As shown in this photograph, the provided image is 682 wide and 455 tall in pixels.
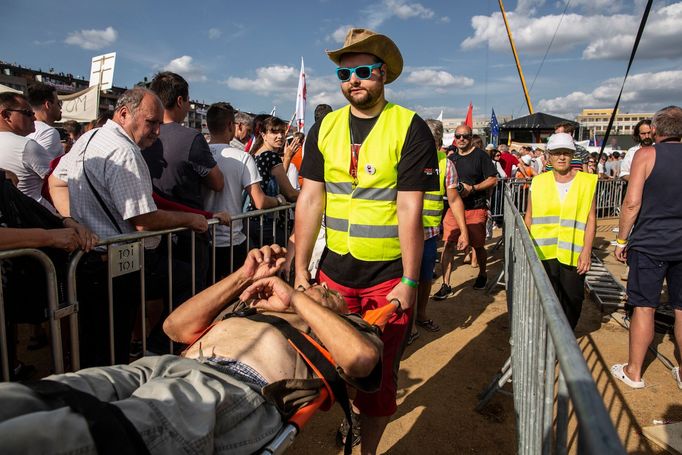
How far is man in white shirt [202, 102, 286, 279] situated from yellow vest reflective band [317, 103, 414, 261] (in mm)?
1423

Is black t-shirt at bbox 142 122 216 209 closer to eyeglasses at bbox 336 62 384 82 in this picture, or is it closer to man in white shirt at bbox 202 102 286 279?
man in white shirt at bbox 202 102 286 279

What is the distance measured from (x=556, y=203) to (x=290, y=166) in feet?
9.71

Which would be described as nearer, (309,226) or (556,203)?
(309,226)

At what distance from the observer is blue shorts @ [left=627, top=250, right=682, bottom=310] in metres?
3.33

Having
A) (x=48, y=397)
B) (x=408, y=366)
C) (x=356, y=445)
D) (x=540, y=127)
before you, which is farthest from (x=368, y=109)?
(x=540, y=127)

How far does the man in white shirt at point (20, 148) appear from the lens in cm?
371

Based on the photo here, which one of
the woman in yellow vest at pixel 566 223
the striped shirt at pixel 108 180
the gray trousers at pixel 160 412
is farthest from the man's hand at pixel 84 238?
the woman in yellow vest at pixel 566 223

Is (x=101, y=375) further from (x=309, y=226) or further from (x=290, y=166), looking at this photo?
(x=290, y=166)

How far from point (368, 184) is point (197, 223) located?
1.38m

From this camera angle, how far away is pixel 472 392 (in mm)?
3504

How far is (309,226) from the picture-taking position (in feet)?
8.68

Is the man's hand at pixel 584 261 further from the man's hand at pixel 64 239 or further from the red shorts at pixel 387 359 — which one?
the man's hand at pixel 64 239

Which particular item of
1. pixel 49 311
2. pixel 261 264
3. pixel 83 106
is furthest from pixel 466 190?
pixel 83 106

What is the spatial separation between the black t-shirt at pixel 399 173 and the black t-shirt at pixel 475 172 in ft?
11.9
